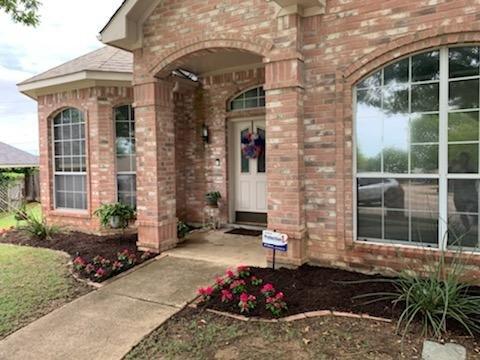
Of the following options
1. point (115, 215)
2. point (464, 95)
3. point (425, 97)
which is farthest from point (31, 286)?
point (464, 95)

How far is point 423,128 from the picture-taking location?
3.89 metres

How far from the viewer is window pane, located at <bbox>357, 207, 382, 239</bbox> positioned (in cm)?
422

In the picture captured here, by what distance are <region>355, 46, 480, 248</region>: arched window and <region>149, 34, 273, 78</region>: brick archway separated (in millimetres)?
1410

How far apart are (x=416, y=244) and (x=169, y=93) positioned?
4.42m

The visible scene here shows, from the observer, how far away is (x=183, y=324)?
332 centimetres

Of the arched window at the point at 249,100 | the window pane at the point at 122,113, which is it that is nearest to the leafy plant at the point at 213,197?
the arched window at the point at 249,100

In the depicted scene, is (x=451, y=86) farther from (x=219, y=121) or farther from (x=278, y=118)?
(x=219, y=121)

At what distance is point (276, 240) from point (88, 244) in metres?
4.00

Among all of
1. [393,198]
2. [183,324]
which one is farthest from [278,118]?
[183,324]

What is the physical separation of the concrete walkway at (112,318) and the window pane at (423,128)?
3.05m

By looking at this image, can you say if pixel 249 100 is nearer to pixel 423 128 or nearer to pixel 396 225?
pixel 423 128

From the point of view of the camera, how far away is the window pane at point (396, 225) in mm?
4070

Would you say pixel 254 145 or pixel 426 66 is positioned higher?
pixel 426 66

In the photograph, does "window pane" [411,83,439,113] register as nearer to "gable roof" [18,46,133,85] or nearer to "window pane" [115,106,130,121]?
"gable roof" [18,46,133,85]
